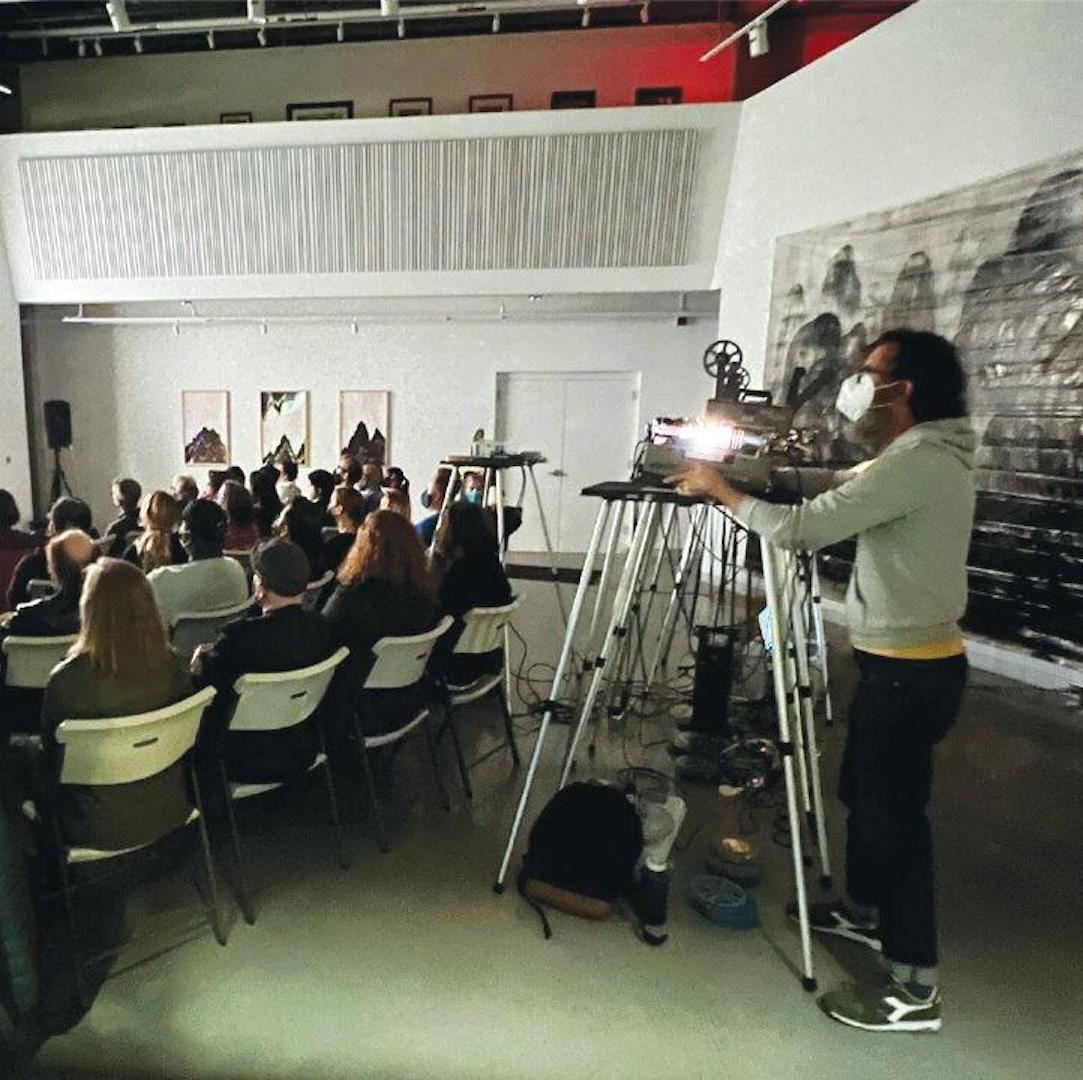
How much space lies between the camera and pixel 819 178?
6031 millimetres

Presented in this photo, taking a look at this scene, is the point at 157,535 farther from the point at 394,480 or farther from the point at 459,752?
the point at 394,480

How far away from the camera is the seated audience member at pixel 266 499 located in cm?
481

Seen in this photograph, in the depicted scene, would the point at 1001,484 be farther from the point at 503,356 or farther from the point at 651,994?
the point at 503,356

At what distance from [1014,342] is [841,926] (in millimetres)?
4020

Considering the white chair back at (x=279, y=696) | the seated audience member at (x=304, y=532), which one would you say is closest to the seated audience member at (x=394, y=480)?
the seated audience member at (x=304, y=532)

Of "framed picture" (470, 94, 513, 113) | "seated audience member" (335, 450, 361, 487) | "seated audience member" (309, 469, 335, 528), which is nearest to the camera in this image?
"seated audience member" (309, 469, 335, 528)

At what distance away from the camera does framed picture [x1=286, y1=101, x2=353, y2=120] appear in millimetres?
8203

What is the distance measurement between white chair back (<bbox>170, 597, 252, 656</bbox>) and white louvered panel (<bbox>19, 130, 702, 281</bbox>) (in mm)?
5981

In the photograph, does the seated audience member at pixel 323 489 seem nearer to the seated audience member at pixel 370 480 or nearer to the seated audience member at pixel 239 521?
the seated audience member at pixel 370 480

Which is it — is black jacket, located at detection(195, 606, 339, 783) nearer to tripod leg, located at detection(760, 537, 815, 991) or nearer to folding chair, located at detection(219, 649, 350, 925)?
folding chair, located at detection(219, 649, 350, 925)

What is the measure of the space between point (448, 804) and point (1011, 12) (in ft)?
18.9

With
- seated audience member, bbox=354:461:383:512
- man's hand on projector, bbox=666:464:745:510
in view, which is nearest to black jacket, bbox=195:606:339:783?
man's hand on projector, bbox=666:464:745:510

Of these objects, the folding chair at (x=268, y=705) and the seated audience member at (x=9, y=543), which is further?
the seated audience member at (x=9, y=543)

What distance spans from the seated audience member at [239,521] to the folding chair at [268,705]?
209 cm
